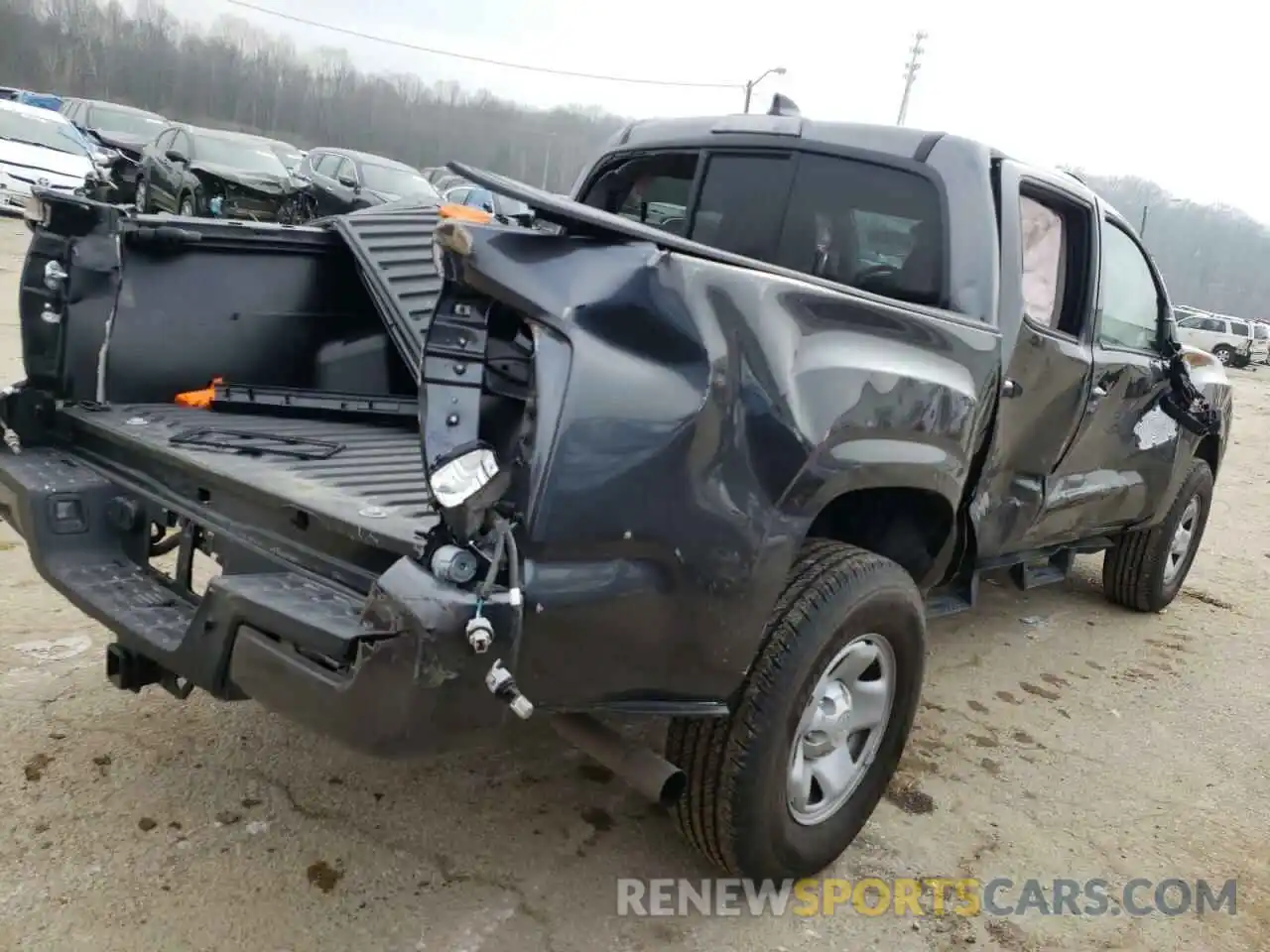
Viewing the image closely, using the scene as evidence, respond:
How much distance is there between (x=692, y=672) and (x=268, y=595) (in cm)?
89

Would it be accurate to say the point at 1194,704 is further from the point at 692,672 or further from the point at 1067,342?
the point at 692,672

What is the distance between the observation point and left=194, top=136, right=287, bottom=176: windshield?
52.2ft

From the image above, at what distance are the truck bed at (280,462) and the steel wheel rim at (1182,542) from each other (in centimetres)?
404

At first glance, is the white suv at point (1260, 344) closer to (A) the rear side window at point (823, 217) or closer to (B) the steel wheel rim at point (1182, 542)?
(B) the steel wheel rim at point (1182, 542)

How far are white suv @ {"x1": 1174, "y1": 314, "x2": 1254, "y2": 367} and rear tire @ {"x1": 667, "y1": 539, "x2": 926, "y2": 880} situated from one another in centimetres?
3787

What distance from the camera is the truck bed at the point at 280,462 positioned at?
2410 millimetres

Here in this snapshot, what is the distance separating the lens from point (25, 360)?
3154mm

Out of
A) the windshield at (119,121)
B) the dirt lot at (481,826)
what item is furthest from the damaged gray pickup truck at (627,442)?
the windshield at (119,121)

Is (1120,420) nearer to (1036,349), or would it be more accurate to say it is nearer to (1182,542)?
(1036,349)

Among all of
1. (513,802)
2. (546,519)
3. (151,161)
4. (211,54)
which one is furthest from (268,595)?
(211,54)

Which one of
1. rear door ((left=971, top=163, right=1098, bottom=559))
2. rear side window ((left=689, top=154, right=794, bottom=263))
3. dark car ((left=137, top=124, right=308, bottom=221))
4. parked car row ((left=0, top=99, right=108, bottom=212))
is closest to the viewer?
rear door ((left=971, top=163, right=1098, bottom=559))

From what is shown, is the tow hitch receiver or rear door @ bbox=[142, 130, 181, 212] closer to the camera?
the tow hitch receiver

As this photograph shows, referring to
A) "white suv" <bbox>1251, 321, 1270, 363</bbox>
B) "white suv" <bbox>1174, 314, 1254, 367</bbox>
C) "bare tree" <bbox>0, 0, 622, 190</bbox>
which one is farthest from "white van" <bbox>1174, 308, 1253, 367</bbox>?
"bare tree" <bbox>0, 0, 622, 190</bbox>

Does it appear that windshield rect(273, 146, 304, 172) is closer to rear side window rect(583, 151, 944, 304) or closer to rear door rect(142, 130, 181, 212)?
rear door rect(142, 130, 181, 212)
